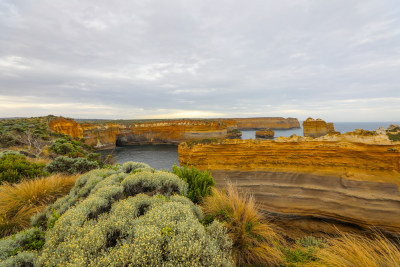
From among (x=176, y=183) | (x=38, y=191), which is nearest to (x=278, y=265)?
(x=176, y=183)

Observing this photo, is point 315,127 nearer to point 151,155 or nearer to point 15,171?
point 151,155

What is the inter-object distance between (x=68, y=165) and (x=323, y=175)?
14.6m

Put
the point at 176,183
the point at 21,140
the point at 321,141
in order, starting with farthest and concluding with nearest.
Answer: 1. the point at 21,140
2. the point at 321,141
3. the point at 176,183

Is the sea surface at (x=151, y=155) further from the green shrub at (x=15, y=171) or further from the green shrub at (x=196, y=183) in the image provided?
the green shrub at (x=196, y=183)

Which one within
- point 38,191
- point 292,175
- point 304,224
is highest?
point 38,191

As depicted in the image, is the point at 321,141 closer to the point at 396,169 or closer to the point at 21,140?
the point at 396,169

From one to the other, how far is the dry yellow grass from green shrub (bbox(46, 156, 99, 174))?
9.84 feet

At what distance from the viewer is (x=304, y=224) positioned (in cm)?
977

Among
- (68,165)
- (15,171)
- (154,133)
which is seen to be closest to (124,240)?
(15,171)

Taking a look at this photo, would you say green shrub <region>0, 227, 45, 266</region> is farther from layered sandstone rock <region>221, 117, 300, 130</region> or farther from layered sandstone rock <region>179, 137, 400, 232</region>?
layered sandstone rock <region>221, 117, 300, 130</region>

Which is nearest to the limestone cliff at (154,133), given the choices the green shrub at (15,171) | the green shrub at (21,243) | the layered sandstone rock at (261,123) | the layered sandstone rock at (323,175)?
the layered sandstone rock at (323,175)

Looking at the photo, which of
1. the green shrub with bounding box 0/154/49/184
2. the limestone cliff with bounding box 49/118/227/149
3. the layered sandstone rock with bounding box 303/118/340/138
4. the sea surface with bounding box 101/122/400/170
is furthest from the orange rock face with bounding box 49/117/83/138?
the layered sandstone rock with bounding box 303/118/340/138

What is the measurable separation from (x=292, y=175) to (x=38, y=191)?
40.7ft

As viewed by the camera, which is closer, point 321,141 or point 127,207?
point 127,207
